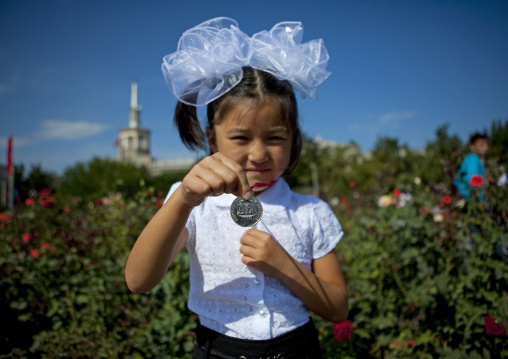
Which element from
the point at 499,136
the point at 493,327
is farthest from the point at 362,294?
the point at 499,136

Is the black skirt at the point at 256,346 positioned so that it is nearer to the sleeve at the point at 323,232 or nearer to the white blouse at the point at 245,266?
the white blouse at the point at 245,266

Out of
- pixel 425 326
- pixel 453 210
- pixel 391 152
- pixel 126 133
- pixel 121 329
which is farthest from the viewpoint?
A: pixel 126 133

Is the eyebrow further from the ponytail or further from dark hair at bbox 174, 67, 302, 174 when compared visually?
the ponytail

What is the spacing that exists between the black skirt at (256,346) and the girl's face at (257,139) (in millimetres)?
424

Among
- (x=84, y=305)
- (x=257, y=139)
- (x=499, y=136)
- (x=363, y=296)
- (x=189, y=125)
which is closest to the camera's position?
(x=257, y=139)

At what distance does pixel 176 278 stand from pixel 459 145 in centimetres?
225

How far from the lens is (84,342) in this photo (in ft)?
6.33

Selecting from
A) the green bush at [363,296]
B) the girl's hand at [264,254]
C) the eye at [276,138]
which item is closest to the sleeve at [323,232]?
the girl's hand at [264,254]

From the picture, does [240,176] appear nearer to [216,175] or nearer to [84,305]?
[216,175]

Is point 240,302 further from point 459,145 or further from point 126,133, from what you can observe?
point 126,133

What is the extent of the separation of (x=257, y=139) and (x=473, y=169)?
3096 mm

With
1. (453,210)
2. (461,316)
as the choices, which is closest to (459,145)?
(453,210)

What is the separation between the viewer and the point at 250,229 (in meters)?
0.95

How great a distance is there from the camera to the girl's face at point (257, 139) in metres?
0.95
